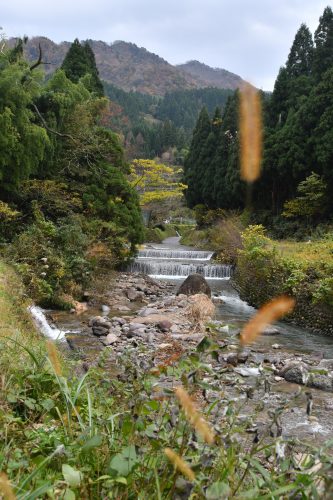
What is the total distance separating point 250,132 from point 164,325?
29.9 feet

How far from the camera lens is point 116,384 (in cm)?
219

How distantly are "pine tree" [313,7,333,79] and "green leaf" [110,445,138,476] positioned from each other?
24453mm

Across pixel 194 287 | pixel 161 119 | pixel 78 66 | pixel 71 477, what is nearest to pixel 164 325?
pixel 194 287

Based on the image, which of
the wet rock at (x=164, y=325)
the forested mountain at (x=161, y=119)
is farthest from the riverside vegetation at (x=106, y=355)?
the forested mountain at (x=161, y=119)

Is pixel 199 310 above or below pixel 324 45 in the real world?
below

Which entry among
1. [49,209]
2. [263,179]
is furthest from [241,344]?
[263,179]

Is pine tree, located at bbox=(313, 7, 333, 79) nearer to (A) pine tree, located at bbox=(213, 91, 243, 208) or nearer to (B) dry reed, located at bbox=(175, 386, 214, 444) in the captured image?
(A) pine tree, located at bbox=(213, 91, 243, 208)

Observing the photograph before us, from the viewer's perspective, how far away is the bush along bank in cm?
1050

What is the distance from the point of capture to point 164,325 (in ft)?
32.6

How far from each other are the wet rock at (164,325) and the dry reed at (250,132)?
8.95 metres

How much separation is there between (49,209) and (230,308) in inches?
266

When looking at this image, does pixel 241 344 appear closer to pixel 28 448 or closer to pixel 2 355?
pixel 28 448

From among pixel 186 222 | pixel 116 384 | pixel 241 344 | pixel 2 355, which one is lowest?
pixel 186 222

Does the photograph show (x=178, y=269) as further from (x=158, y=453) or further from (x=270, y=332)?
(x=158, y=453)
